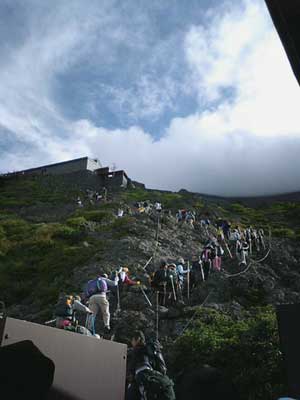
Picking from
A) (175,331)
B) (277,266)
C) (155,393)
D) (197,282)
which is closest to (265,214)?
(277,266)

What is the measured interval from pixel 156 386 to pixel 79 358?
2.28 m

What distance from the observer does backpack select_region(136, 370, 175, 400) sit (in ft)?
16.0

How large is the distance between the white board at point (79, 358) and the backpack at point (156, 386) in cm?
148

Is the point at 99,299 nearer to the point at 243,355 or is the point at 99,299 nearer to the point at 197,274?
the point at 243,355

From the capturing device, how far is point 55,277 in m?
20.2

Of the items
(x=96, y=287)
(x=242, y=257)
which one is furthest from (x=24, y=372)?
(x=242, y=257)

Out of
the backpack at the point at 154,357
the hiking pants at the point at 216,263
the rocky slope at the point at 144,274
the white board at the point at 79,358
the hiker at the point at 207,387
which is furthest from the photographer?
the hiking pants at the point at 216,263

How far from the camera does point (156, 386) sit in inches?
197

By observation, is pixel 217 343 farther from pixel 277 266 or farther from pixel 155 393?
pixel 277 266

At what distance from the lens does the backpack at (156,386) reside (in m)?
4.88

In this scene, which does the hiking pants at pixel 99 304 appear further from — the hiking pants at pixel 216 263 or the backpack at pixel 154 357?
the hiking pants at pixel 216 263

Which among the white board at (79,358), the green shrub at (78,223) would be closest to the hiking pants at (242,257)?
the green shrub at (78,223)

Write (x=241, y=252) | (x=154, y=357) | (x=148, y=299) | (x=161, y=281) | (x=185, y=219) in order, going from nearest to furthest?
(x=154, y=357)
(x=161, y=281)
(x=148, y=299)
(x=241, y=252)
(x=185, y=219)

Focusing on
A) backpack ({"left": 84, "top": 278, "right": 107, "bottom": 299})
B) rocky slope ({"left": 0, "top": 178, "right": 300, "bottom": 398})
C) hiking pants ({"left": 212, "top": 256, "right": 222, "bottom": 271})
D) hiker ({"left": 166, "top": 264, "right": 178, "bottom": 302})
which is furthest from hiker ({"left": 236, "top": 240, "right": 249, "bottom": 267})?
backpack ({"left": 84, "top": 278, "right": 107, "bottom": 299})
